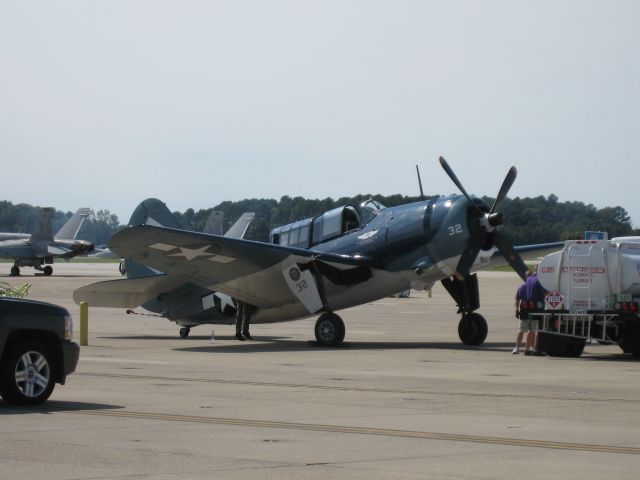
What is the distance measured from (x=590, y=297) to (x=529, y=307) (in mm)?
1185

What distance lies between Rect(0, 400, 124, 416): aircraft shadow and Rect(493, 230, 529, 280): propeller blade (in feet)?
42.1

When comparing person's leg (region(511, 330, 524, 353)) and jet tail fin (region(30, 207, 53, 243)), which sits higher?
jet tail fin (region(30, 207, 53, 243))

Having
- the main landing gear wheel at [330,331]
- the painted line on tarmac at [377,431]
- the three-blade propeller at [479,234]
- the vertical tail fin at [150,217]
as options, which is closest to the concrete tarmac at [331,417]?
the painted line on tarmac at [377,431]

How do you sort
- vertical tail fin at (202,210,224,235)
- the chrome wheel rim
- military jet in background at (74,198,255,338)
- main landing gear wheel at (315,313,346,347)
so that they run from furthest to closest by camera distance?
vertical tail fin at (202,210,224,235) → military jet in background at (74,198,255,338) → main landing gear wheel at (315,313,346,347) → the chrome wheel rim

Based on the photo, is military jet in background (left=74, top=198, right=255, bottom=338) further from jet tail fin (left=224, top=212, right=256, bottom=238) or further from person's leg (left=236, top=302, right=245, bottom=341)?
jet tail fin (left=224, top=212, right=256, bottom=238)

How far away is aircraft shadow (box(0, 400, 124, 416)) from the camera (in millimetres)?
12258

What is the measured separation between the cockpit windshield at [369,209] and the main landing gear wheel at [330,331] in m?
2.57

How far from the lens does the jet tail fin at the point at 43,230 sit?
291ft

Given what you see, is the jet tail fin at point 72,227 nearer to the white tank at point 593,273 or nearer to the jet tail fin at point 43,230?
the jet tail fin at point 43,230

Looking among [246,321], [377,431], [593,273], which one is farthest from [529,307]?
[377,431]

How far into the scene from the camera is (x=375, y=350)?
76.1ft

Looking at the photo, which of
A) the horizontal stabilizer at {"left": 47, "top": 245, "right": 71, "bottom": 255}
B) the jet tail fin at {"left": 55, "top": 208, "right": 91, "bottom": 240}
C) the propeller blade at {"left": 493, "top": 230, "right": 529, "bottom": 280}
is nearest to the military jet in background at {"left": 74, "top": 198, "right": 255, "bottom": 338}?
the propeller blade at {"left": 493, "top": 230, "right": 529, "bottom": 280}

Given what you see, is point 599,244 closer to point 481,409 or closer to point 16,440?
point 481,409

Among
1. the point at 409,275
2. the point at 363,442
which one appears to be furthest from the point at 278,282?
the point at 363,442
